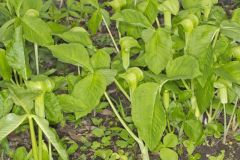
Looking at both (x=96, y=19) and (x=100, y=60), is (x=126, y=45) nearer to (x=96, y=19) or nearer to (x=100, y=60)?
(x=100, y=60)

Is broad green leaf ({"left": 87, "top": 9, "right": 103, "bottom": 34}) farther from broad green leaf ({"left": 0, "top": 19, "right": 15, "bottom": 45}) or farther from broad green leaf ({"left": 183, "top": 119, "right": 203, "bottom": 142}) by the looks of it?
broad green leaf ({"left": 183, "top": 119, "right": 203, "bottom": 142})

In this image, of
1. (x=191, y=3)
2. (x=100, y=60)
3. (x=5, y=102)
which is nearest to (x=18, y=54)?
(x=5, y=102)

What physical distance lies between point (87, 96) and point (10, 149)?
0.45 metres

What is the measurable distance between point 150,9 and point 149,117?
444 mm

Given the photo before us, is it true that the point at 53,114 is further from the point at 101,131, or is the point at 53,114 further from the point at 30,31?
the point at 101,131

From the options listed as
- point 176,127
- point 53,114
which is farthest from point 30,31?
point 176,127

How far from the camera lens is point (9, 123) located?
48.1 inches

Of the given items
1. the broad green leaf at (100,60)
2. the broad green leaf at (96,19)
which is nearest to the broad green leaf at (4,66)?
the broad green leaf at (100,60)

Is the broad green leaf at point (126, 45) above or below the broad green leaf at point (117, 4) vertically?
below

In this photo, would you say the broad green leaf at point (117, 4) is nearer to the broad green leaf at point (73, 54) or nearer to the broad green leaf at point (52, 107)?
the broad green leaf at point (73, 54)

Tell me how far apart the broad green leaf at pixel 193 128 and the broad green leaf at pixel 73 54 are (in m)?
0.36

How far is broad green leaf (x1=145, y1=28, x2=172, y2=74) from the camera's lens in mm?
1444

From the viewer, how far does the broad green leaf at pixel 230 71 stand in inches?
55.4

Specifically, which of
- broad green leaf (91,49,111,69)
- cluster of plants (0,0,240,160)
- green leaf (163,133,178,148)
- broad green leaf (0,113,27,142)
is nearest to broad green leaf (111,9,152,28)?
cluster of plants (0,0,240,160)
